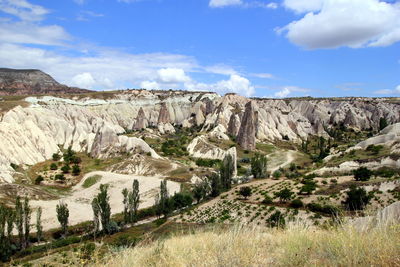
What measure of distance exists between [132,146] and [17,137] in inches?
1051

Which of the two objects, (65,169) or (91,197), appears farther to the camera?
(65,169)

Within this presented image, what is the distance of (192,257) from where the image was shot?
5555mm

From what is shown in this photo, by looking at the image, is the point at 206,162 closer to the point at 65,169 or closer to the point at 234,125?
the point at 65,169

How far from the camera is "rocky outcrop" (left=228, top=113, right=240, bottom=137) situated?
11856 centimetres

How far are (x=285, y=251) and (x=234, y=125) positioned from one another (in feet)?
378

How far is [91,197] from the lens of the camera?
59.2 metres

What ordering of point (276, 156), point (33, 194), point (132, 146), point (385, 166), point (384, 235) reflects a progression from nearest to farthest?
point (384, 235)
point (385, 166)
point (33, 194)
point (132, 146)
point (276, 156)

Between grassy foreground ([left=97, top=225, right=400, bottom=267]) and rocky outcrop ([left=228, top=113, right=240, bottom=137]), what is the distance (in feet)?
367

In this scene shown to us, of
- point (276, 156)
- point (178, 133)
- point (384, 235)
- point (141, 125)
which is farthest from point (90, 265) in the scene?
point (141, 125)

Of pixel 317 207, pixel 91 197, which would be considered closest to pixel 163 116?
pixel 91 197

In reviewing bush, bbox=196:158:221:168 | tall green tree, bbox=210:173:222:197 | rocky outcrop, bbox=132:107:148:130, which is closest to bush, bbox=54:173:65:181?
tall green tree, bbox=210:173:222:197

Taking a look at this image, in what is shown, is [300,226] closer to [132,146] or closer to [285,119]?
[132,146]

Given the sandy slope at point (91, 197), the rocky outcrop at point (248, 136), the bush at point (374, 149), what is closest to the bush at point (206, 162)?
the sandy slope at point (91, 197)

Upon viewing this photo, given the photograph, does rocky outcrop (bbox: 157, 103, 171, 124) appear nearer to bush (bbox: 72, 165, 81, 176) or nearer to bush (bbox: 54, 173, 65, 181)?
bush (bbox: 72, 165, 81, 176)
